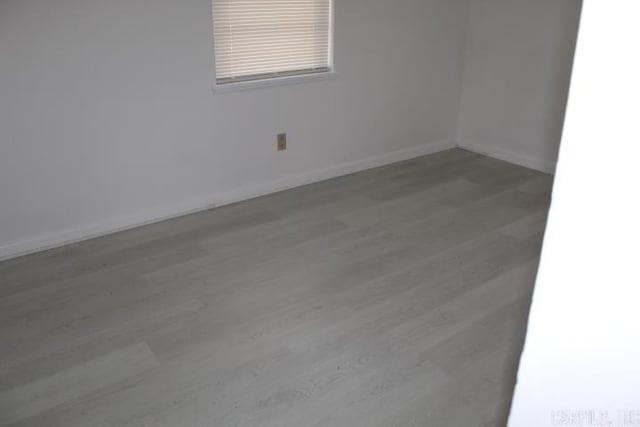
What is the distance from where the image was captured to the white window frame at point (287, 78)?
3.11m

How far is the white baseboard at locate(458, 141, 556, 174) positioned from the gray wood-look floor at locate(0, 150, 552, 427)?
716mm

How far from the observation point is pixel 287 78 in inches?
131

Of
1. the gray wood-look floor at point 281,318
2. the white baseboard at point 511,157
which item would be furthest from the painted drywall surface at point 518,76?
the gray wood-look floor at point 281,318

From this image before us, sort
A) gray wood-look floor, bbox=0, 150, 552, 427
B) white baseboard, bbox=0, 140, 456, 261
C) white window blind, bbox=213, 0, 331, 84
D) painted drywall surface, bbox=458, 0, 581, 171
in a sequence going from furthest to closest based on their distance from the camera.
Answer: painted drywall surface, bbox=458, 0, 581, 171
white window blind, bbox=213, 0, 331, 84
white baseboard, bbox=0, 140, 456, 261
gray wood-look floor, bbox=0, 150, 552, 427

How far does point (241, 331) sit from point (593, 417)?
1.81 m

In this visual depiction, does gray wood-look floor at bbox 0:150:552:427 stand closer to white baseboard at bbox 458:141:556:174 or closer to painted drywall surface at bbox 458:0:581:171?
white baseboard at bbox 458:141:556:174

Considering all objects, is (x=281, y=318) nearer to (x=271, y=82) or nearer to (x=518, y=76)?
(x=271, y=82)

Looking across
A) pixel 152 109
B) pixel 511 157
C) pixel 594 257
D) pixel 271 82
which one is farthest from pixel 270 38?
pixel 594 257

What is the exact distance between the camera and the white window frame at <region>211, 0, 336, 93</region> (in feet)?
10.2

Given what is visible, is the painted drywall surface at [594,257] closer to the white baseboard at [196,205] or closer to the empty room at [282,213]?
the empty room at [282,213]

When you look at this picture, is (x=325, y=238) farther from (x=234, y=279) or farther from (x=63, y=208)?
(x=63, y=208)

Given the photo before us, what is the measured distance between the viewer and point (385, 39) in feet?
12.2

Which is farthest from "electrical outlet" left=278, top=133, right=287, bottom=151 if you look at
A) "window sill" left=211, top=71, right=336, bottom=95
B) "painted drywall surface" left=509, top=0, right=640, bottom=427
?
"painted drywall surface" left=509, top=0, right=640, bottom=427

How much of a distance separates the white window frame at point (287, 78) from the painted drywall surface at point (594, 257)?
2.78 m
